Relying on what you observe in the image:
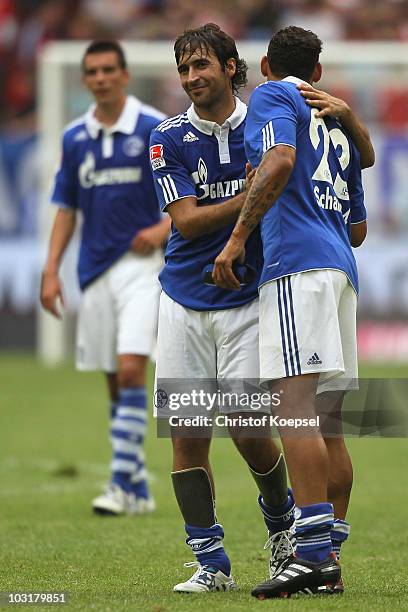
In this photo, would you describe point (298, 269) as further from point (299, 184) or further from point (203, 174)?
point (203, 174)

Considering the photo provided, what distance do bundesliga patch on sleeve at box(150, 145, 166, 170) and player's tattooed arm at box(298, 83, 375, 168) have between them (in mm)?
656

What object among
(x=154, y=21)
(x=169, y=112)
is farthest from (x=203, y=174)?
(x=154, y=21)

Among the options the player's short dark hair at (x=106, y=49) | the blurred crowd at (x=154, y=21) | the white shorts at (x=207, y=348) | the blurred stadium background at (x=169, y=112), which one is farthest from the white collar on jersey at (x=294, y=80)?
the blurred crowd at (x=154, y=21)

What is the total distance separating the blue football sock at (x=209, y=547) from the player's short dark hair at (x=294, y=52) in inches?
72.1

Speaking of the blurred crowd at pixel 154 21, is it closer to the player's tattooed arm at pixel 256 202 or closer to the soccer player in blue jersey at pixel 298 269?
the soccer player in blue jersey at pixel 298 269

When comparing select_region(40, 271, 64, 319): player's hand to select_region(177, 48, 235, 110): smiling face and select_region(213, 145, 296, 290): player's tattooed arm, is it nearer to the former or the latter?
select_region(177, 48, 235, 110): smiling face

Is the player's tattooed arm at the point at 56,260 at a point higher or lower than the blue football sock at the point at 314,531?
higher

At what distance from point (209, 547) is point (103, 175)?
363 centimetres

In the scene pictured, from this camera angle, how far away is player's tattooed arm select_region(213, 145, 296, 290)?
5.04 m

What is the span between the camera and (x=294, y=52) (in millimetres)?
5312

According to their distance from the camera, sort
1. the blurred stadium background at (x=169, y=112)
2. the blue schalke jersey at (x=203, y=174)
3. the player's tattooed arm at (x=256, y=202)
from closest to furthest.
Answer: the player's tattooed arm at (x=256, y=202) < the blue schalke jersey at (x=203, y=174) < the blurred stadium background at (x=169, y=112)

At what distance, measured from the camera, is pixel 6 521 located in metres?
7.84

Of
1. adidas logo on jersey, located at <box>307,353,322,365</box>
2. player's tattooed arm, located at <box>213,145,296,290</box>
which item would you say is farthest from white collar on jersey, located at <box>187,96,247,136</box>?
adidas logo on jersey, located at <box>307,353,322,365</box>

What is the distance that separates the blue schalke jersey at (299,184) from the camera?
5141 millimetres
